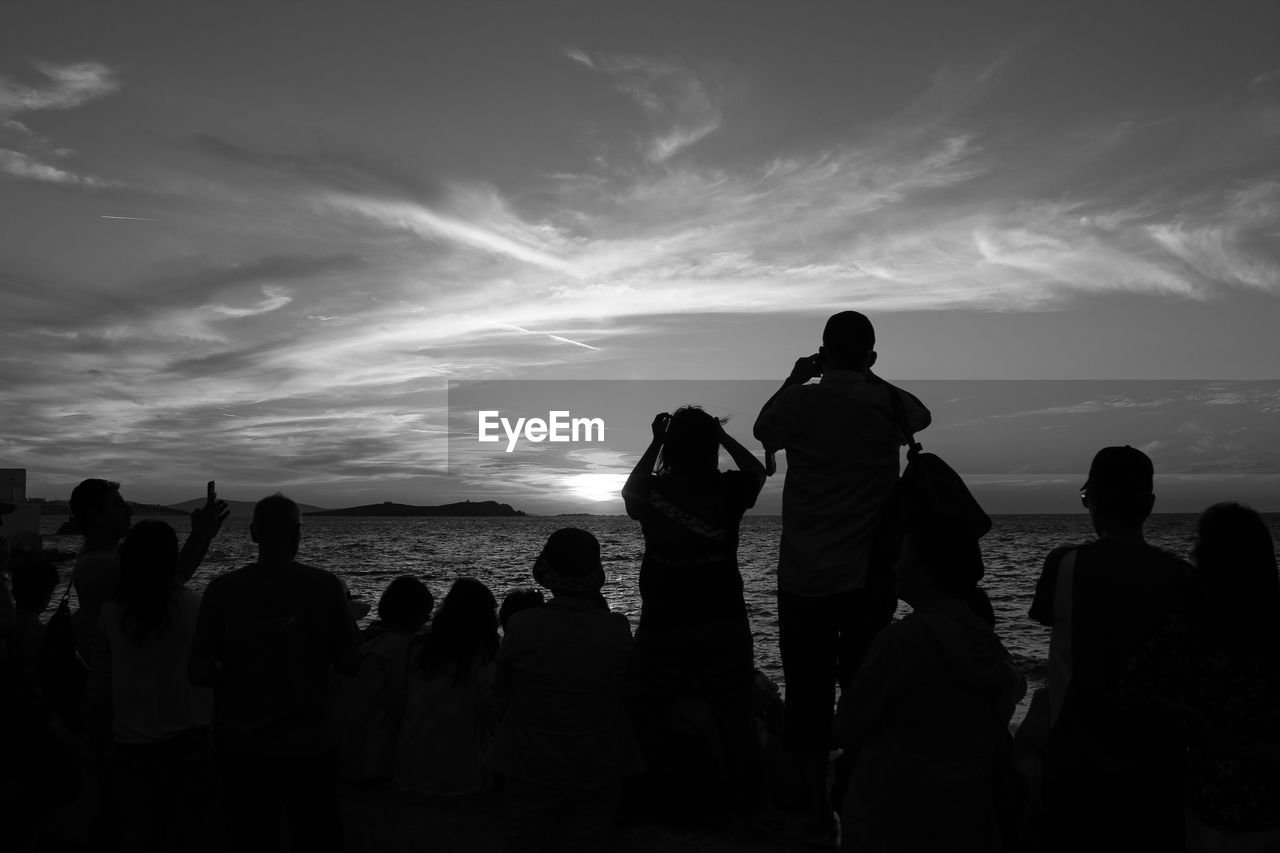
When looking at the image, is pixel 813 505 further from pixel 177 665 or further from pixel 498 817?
pixel 177 665

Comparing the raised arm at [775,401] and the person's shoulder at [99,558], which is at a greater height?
the raised arm at [775,401]

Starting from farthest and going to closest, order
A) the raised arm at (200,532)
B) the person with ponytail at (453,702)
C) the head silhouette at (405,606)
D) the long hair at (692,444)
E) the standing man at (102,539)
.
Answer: the head silhouette at (405,606) → the person with ponytail at (453,702) → the long hair at (692,444) → the standing man at (102,539) → the raised arm at (200,532)

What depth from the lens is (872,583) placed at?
4305 mm

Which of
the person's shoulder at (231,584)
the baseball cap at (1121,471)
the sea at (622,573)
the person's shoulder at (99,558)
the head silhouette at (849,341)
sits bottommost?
the sea at (622,573)

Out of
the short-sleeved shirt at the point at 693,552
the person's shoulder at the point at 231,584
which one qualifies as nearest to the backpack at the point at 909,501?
the short-sleeved shirt at the point at 693,552

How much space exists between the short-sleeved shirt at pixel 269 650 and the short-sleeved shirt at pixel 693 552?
1485 millimetres

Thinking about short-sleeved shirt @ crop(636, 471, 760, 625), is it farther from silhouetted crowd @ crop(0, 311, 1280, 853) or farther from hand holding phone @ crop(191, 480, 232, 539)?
hand holding phone @ crop(191, 480, 232, 539)

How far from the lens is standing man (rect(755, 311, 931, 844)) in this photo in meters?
4.34

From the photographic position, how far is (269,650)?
4.09 metres

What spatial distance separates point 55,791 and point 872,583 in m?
4.24

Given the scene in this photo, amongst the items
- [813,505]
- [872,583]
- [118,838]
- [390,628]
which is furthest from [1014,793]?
[118,838]

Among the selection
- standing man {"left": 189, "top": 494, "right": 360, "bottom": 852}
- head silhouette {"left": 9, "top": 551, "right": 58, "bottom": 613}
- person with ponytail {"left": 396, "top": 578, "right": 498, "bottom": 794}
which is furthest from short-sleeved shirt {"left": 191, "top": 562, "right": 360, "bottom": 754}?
head silhouette {"left": 9, "top": 551, "right": 58, "bottom": 613}

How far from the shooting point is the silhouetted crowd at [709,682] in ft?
10.3

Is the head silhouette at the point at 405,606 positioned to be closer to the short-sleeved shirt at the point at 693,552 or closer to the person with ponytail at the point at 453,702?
the person with ponytail at the point at 453,702
